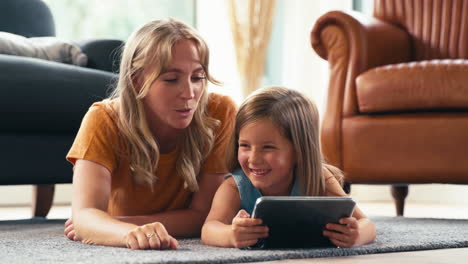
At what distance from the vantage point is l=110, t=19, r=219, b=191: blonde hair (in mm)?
1548

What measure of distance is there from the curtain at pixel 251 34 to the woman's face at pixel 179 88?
2411mm

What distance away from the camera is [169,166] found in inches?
66.2

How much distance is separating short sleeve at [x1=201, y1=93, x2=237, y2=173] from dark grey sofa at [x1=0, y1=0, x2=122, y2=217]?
499 mm

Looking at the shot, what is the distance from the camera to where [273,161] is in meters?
1.45

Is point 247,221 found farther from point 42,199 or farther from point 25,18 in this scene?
point 25,18

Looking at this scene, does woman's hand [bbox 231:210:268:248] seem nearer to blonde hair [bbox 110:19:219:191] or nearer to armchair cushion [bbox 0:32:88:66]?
blonde hair [bbox 110:19:219:191]

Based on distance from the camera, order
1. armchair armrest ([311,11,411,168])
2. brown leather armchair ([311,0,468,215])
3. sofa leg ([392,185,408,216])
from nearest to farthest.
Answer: brown leather armchair ([311,0,468,215]), armchair armrest ([311,11,411,168]), sofa leg ([392,185,408,216])

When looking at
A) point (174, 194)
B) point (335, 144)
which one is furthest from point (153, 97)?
point (335, 144)

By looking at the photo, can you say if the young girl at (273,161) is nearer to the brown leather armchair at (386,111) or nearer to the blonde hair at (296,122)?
the blonde hair at (296,122)

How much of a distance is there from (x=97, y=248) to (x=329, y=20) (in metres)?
1.35

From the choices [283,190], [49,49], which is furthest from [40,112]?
[283,190]

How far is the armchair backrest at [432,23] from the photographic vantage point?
280 cm

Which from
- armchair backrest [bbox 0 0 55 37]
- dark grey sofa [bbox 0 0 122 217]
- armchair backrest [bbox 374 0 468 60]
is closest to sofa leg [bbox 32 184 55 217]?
dark grey sofa [bbox 0 0 122 217]

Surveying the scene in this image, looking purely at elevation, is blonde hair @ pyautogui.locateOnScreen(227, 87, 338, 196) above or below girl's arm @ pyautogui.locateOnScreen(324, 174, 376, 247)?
above
